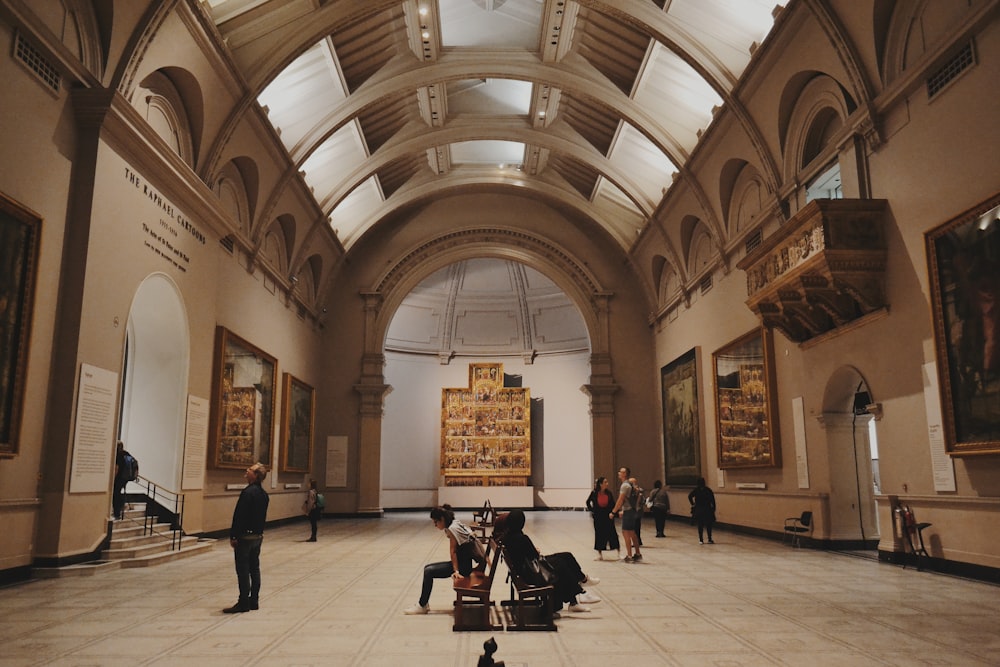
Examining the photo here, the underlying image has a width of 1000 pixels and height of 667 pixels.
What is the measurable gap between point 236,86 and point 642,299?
14556 millimetres

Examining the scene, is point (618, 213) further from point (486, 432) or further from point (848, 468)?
point (848, 468)

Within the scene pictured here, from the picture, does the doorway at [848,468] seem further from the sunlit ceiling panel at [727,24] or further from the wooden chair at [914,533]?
the sunlit ceiling panel at [727,24]

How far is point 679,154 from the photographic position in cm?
1659

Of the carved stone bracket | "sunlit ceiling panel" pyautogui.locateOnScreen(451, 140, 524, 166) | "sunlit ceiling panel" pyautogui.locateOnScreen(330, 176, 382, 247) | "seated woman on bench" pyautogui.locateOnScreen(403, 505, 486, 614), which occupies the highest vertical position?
"sunlit ceiling panel" pyautogui.locateOnScreen(451, 140, 524, 166)

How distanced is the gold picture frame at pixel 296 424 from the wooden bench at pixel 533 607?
13.5m

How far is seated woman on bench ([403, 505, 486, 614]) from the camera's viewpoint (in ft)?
21.5

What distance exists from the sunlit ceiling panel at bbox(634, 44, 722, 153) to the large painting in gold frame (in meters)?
7.22

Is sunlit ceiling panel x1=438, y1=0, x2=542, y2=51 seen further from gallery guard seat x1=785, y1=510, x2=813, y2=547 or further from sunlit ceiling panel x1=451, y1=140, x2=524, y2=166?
gallery guard seat x1=785, y1=510, x2=813, y2=547

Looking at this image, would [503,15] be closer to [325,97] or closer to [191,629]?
[325,97]

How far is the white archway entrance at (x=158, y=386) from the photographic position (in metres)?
Result: 12.4

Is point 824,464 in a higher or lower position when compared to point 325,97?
lower

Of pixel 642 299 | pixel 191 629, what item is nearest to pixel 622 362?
pixel 642 299

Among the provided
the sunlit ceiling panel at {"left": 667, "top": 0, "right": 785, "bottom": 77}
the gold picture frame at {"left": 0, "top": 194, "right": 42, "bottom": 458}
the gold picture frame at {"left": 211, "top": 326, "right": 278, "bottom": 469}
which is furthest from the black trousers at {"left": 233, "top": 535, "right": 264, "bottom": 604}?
the sunlit ceiling panel at {"left": 667, "top": 0, "right": 785, "bottom": 77}

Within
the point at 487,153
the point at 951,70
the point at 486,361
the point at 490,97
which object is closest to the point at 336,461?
the point at 486,361
